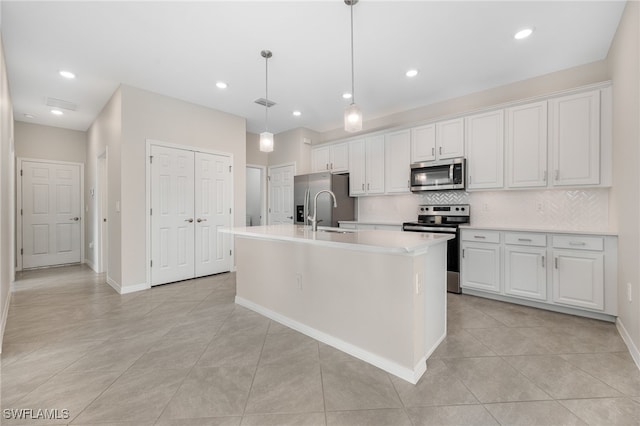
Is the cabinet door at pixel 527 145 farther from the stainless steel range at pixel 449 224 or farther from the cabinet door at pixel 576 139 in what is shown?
the stainless steel range at pixel 449 224

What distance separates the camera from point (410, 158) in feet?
14.1

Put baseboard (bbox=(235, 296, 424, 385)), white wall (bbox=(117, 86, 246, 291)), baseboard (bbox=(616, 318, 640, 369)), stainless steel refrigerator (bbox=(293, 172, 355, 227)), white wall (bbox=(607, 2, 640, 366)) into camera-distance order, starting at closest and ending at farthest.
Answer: baseboard (bbox=(235, 296, 424, 385)), baseboard (bbox=(616, 318, 640, 369)), white wall (bbox=(607, 2, 640, 366)), white wall (bbox=(117, 86, 246, 291)), stainless steel refrigerator (bbox=(293, 172, 355, 227))

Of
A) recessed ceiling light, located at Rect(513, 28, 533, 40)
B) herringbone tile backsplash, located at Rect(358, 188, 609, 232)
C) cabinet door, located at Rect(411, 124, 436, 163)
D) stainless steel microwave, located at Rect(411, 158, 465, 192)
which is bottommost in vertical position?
herringbone tile backsplash, located at Rect(358, 188, 609, 232)

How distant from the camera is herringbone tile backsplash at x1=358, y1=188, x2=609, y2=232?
3146mm

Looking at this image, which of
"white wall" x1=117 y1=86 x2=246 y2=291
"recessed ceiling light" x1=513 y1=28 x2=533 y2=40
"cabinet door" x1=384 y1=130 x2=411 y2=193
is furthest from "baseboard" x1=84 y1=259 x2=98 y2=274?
"recessed ceiling light" x1=513 y1=28 x2=533 y2=40

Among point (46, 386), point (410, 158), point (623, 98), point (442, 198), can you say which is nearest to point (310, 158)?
point (410, 158)

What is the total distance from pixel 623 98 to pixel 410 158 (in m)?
2.25

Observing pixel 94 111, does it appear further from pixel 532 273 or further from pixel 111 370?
pixel 532 273

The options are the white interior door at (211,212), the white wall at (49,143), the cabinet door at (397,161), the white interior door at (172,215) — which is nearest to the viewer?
the white interior door at (172,215)

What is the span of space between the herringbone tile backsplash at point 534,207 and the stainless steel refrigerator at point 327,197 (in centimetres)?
108

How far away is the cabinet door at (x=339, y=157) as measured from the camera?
5152 millimetres

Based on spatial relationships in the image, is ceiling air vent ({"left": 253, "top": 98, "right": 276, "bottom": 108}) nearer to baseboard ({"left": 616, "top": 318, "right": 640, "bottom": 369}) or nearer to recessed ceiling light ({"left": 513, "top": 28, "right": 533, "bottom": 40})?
recessed ceiling light ({"left": 513, "top": 28, "right": 533, "bottom": 40})

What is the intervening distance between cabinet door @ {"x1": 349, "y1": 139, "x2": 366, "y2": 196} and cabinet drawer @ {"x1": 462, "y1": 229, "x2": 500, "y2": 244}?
72.8 inches

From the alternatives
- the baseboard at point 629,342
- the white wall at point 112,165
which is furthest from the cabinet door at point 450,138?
the white wall at point 112,165
